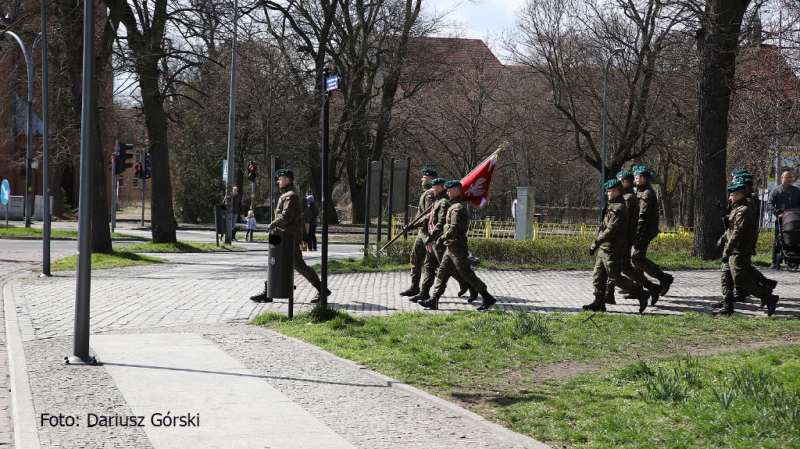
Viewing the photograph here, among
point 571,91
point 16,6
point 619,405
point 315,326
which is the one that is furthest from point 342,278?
point 571,91

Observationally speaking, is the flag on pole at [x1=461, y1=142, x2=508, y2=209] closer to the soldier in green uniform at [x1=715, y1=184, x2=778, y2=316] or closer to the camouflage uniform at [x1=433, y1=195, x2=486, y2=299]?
the camouflage uniform at [x1=433, y1=195, x2=486, y2=299]

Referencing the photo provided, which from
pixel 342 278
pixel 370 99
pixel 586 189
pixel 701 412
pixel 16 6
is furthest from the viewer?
pixel 586 189

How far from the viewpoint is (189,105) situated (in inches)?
1779

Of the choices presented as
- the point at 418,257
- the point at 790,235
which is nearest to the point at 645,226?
the point at 418,257

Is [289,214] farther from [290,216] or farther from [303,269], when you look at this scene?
[303,269]

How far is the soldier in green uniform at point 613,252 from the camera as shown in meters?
11.2

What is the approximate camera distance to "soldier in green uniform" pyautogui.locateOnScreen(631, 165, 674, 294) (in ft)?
40.9

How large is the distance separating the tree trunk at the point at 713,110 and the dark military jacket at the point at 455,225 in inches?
392

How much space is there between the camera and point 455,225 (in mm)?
11219

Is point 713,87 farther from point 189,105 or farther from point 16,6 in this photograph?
point 189,105

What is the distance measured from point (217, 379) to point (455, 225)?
5.07m

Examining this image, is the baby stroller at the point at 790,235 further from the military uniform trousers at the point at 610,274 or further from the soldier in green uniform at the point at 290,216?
the soldier in green uniform at the point at 290,216

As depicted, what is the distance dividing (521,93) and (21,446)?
138 ft

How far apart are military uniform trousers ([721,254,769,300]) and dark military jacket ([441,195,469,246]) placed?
10.9 feet
